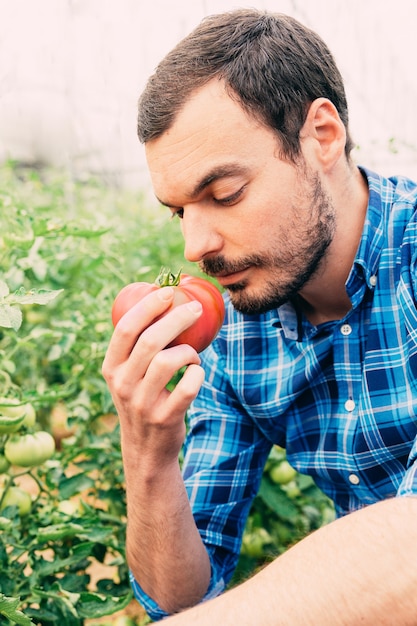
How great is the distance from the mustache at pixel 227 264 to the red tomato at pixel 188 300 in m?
0.06

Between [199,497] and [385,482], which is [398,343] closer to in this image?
[385,482]

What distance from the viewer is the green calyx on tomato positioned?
1.18 meters

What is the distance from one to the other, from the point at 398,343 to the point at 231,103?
1.65 ft

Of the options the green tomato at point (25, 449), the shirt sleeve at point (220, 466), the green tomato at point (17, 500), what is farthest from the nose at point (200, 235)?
the green tomato at point (17, 500)

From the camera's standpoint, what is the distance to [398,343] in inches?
48.7

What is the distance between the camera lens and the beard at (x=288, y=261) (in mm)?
1248

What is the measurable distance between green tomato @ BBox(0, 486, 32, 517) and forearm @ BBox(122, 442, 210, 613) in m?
0.21

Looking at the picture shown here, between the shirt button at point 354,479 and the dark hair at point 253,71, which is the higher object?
the dark hair at point 253,71

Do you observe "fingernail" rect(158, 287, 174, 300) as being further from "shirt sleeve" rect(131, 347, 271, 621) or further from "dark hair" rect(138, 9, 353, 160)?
"shirt sleeve" rect(131, 347, 271, 621)

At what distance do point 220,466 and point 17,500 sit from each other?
400 mm

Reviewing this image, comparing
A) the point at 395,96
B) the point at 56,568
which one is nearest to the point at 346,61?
the point at 395,96

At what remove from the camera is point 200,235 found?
1.21 meters

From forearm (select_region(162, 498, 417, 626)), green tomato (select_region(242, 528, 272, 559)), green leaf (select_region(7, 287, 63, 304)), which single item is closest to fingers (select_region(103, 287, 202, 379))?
green leaf (select_region(7, 287, 63, 304))

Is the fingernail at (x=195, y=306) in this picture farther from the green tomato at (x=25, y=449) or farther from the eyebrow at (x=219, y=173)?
the green tomato at (x=25, y=449)
